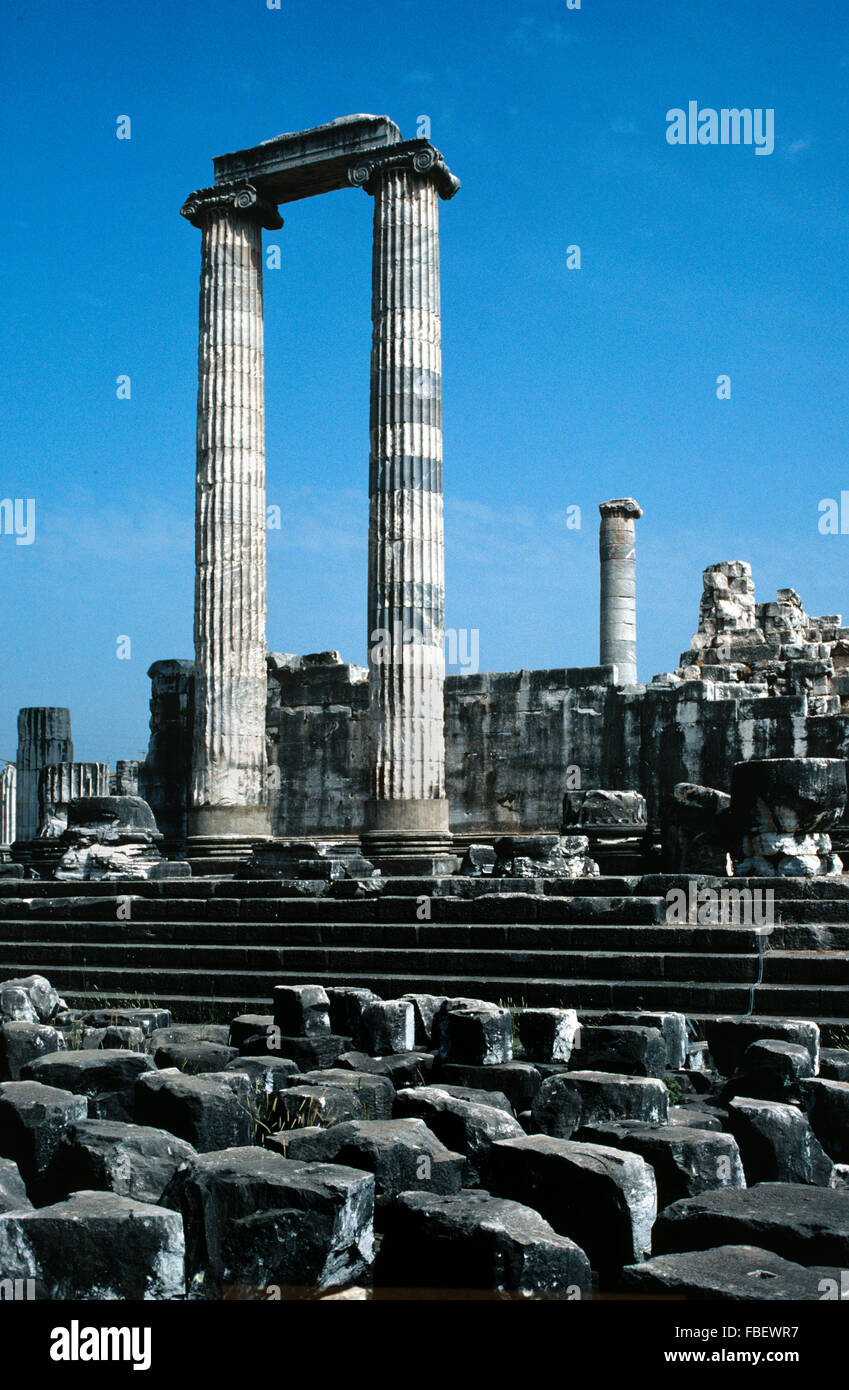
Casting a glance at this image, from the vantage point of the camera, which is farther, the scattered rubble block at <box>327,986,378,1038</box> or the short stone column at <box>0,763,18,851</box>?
the short stone column at <box>0,763,18,851</box>

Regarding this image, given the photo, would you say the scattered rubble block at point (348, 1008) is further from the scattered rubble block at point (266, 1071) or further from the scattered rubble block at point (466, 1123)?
the scattered rubble block at point (466, 1123)

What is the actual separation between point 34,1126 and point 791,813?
21.3ft

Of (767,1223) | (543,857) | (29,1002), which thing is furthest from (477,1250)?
(543,857)

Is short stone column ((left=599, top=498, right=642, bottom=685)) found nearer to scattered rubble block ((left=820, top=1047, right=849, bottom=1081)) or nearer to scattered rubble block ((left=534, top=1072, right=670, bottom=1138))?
scattered rubble block ((left=820, top=1047, right=849, bottom=1081))

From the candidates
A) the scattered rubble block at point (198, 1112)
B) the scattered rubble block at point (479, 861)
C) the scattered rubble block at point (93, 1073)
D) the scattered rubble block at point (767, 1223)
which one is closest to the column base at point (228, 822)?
the scattered rubble block at point (479, 861)

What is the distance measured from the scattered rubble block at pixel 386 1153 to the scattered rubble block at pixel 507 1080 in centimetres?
121

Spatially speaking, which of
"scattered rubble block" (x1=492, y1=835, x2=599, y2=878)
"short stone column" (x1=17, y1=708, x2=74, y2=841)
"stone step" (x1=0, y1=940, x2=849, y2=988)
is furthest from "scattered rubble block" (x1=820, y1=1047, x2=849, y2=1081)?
"short stone column" (x1=17, y1=708, x2=74, y2=841)

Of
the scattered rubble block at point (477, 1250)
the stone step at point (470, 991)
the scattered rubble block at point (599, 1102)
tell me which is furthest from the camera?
the stone step at point (470, 991)

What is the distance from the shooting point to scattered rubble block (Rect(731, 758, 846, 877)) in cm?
981

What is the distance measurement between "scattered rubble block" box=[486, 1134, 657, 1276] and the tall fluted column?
37.6 feet

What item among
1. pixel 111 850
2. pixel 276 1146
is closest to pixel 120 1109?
pixel 276 1146

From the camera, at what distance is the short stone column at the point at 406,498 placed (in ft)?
48.4

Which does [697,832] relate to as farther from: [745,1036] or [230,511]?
[230,511]
